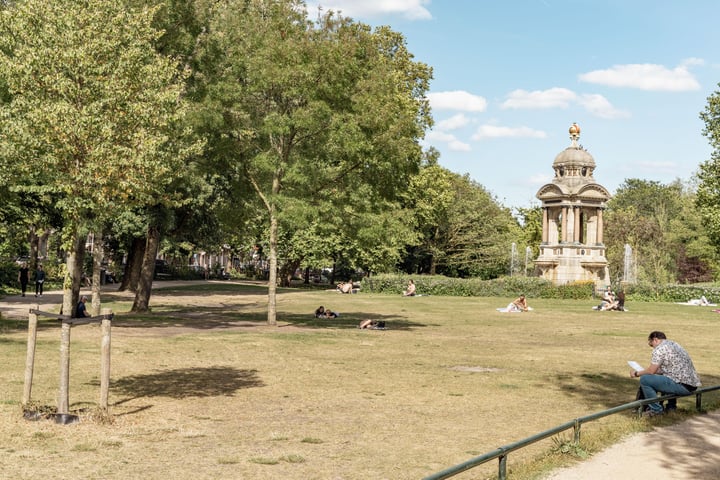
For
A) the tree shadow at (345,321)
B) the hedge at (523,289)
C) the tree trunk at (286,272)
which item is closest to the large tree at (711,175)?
the hedge at (523,289)

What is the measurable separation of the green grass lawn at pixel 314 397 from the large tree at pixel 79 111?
9.67 ft

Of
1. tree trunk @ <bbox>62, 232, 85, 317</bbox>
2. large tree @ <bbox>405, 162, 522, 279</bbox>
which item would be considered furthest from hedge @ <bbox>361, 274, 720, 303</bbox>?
tree trunk @ <bbox>62, 232, 85, 317</bbox>

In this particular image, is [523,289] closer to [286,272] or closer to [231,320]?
[286,272]

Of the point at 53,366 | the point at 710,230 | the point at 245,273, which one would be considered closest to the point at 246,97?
the point at 53,366

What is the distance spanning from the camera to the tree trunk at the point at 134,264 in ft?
162

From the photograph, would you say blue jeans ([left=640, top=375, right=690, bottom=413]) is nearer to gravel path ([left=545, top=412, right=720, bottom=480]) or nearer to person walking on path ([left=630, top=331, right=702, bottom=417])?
person walking on path ([left=630, top=331, right=702, bottom=417])

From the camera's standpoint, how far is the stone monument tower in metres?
63.5

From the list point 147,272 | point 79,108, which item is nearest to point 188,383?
point 79,108

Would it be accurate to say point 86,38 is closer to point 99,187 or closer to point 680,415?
point 99,187

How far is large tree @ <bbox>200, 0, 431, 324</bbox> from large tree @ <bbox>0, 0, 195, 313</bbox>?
1368 centimetres

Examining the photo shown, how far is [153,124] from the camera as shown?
1353cm

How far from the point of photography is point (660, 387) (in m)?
13.5

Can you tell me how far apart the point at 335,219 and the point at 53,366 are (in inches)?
489

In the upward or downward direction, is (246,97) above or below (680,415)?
above
